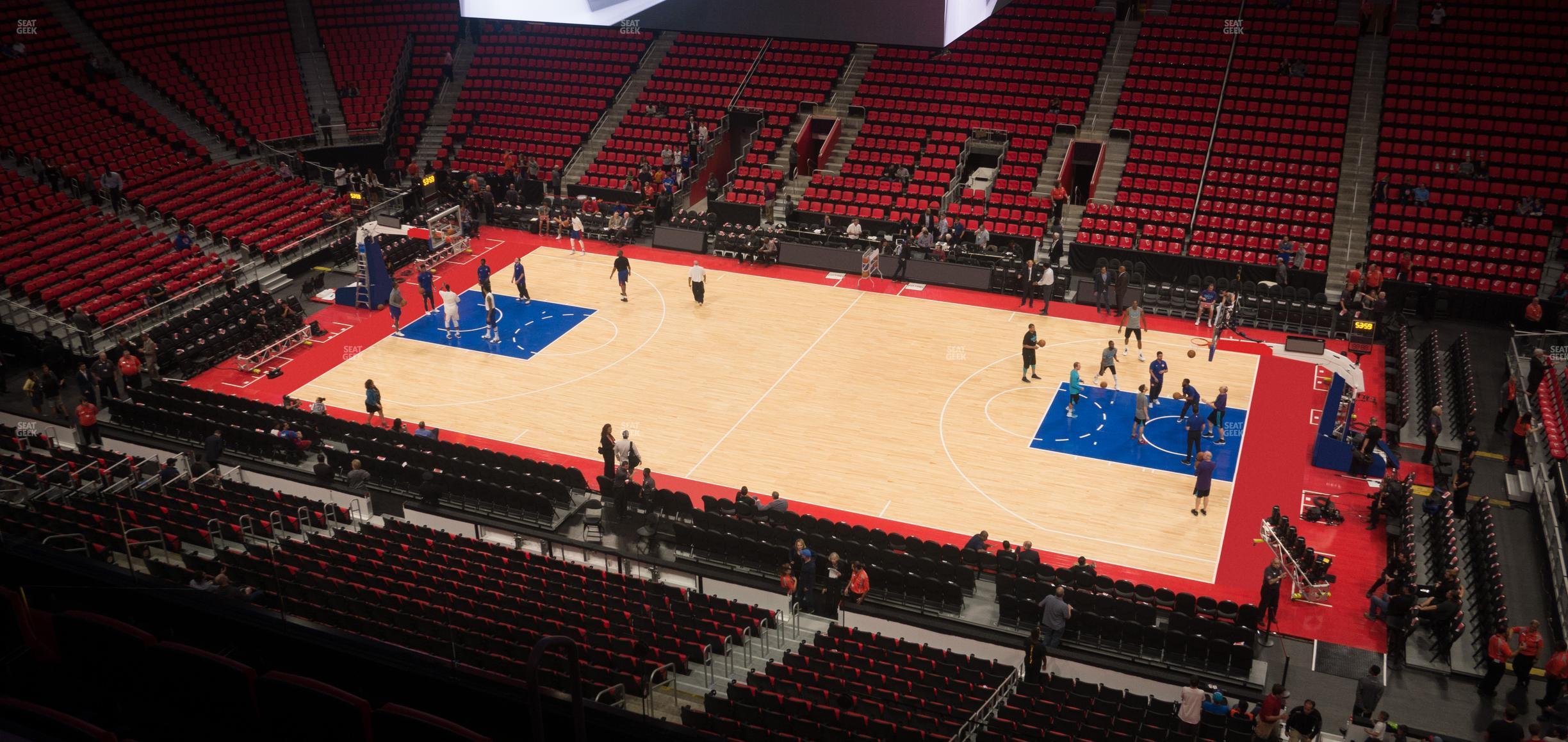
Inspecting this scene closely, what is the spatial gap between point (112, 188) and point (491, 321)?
1130 cm

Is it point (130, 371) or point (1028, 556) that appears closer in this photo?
point (1028, 556)

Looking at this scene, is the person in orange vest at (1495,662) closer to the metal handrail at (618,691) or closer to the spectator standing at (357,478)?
the metal handrail at (618,691)

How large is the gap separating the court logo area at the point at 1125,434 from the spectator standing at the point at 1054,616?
20.8 ft

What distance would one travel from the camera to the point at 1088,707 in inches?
539

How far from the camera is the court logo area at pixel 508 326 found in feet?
91.1

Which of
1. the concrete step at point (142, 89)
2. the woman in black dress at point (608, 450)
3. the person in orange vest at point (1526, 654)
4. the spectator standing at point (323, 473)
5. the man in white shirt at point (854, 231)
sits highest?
the concrete step at point (142, 89)

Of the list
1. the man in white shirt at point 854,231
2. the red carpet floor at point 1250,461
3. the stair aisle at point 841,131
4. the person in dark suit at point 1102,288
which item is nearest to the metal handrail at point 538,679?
the red carpet floor at point 1250,461

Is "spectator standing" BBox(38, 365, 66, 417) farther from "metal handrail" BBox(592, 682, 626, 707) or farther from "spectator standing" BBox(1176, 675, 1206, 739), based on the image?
"spectator standing" BBox(1176, 675, 1206, 739)

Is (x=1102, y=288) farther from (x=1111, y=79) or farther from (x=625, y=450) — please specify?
(x=625, y=450)

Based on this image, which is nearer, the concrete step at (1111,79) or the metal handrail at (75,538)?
the metal handrail at (75,538)

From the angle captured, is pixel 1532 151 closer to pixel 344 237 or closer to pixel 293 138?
pixel 344 237

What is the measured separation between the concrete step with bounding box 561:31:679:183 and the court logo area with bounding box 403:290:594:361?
951 cm

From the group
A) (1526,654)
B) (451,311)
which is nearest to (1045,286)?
(451,311)

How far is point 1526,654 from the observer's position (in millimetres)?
15523
